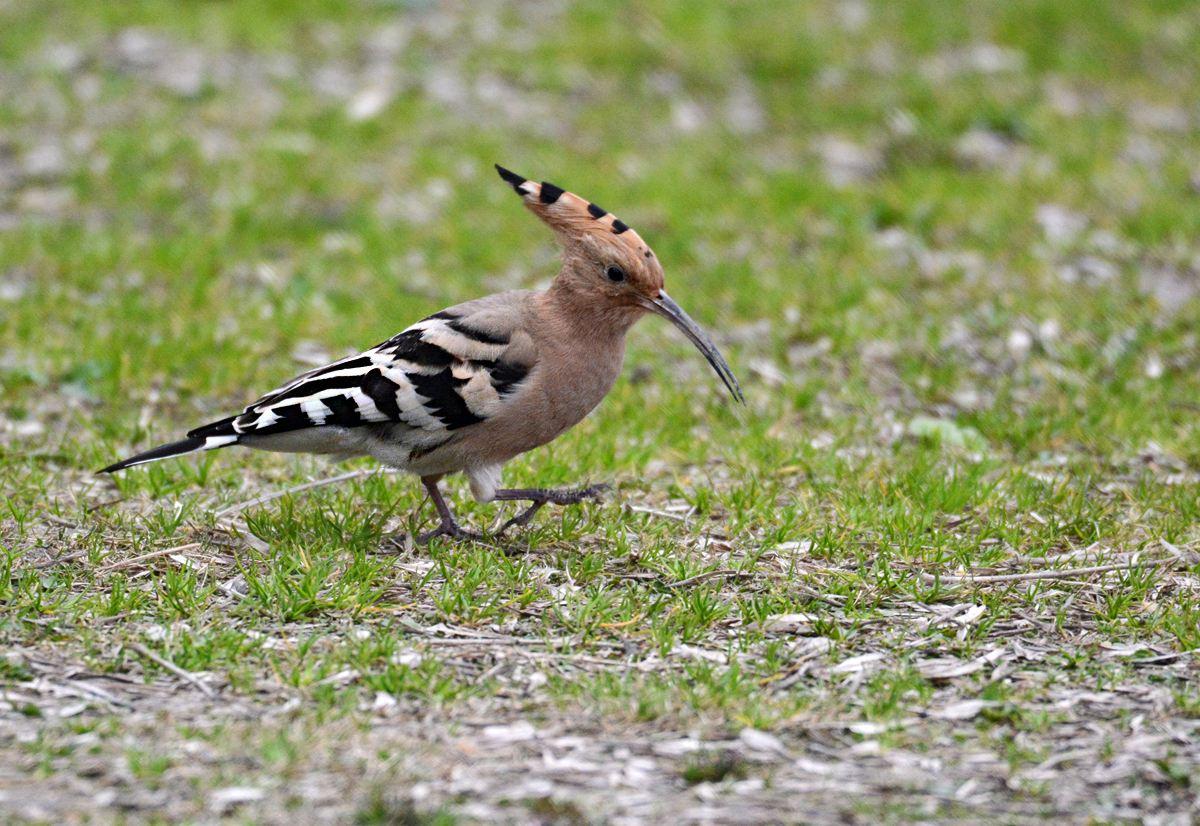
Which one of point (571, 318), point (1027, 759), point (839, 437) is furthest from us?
point (839, 437)

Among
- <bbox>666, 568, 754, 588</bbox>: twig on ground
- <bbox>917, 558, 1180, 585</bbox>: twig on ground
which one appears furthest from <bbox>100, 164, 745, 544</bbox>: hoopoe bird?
<bbox>917, 558, 1180, 585</bbox>: twig on ground

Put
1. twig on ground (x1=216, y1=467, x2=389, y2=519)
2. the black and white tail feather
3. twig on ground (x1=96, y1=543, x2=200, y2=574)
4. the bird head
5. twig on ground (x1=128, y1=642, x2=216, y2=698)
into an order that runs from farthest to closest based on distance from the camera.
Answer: twig on ground (x1=216, y1=467, x2=389, y2=519) < the bird head < the black and white tail feather < twig on ground (x1=96, y1=543, x2=200, y2=574) < twig on ground (x1=128, y1=642, x2=216, y2=698)

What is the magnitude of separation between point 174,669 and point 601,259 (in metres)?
1.85

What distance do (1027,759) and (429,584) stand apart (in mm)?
1833

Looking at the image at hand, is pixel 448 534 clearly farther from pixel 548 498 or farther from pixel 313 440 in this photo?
pixel 313 440

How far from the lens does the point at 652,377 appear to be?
6.79m

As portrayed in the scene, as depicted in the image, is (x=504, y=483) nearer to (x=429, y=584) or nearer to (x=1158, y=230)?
(x=429, y=584)

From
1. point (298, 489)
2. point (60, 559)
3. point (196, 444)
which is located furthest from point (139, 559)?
point (298, 489)

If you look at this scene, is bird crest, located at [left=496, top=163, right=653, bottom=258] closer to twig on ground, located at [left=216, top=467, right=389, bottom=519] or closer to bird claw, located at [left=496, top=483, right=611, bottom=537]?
bird claw, located at [left=496, top=483, right=611, bottom=537]

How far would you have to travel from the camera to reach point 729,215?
8.55m

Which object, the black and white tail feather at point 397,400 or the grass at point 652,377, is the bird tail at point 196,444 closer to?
the black and white tail feather at point 397,400

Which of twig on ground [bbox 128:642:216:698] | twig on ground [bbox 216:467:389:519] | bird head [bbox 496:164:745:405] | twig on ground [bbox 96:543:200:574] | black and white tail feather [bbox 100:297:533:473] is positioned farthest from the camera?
twig on ground [bbox 216:467:389:519]

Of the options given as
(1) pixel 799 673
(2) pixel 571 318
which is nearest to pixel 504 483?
(2) pixel 571 318

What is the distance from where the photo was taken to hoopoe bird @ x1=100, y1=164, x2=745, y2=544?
4.63 metres
